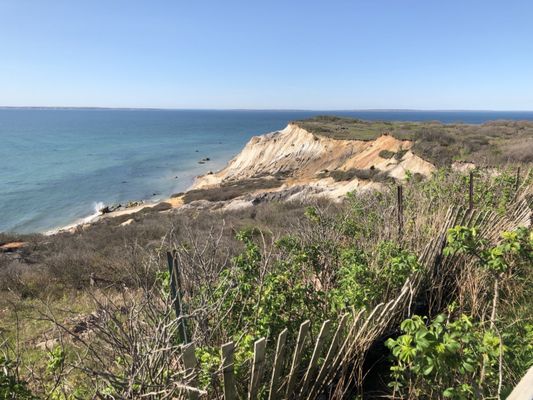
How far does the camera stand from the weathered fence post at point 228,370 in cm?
263

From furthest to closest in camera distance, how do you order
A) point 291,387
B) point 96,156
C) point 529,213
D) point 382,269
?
point 96,156
point 529,213
point 382,269
point 291,387

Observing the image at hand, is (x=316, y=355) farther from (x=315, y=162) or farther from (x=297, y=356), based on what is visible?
(x=315, y=162)

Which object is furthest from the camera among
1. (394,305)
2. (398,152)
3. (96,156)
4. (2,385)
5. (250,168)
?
(96,156)

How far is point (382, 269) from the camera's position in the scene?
4.62m

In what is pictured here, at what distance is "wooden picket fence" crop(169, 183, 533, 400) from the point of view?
279 centimetres

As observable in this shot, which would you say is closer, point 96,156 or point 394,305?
point 394,305

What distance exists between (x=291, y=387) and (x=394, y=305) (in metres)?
1.38

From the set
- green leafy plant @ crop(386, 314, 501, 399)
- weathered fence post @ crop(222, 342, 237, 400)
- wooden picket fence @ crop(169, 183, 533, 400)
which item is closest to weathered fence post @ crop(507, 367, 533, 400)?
wooden picket fence @ crop(169, 183, 533, 400)

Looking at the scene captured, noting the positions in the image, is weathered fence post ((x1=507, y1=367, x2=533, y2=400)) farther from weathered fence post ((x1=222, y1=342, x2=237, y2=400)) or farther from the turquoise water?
the turquoise water

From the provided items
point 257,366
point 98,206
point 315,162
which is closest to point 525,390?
point 257,366

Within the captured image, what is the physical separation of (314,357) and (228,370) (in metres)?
0.83

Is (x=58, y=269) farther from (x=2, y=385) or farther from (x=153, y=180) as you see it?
(x=153, y=180)

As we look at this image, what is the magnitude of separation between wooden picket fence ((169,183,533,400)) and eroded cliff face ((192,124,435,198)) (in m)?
17.7

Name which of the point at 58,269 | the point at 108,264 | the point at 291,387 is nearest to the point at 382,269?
the point at 291,387
